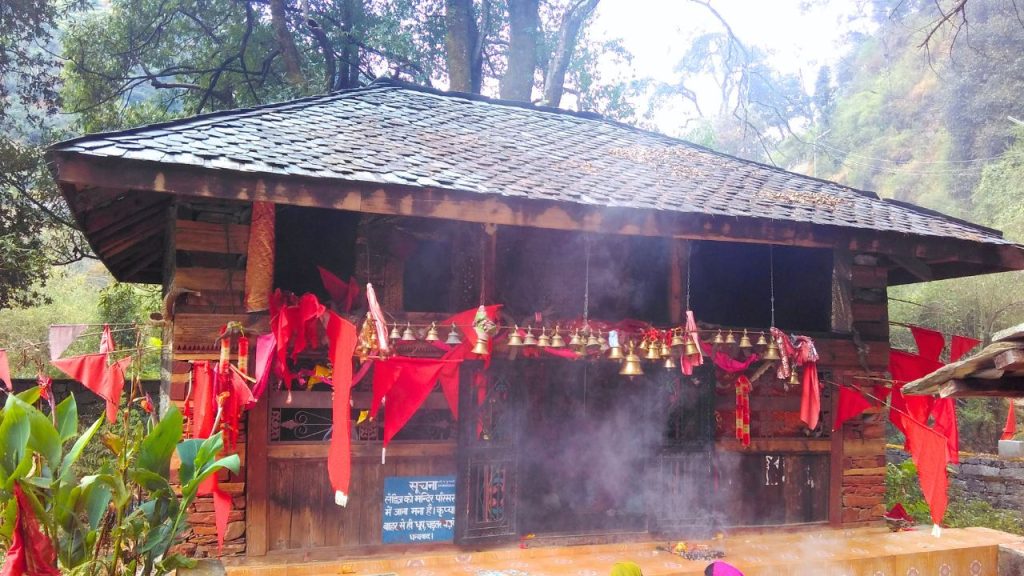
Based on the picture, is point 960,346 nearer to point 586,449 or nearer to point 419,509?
point 586,449

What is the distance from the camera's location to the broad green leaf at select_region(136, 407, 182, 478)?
5301 millimetres

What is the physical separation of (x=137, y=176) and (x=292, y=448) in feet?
9.87

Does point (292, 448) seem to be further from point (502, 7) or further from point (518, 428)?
point (502, 7)

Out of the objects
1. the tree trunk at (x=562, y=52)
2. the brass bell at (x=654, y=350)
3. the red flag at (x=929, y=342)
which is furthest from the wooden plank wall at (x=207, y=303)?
the tree trunk at (x=562, y=52)

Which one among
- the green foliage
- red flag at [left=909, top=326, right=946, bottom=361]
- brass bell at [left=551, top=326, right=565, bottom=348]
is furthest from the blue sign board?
the green foliage

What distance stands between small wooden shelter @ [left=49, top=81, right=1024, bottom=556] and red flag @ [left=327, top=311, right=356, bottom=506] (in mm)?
1040

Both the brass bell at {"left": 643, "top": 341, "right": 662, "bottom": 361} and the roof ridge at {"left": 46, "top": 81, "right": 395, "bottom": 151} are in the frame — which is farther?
the brass bell at {"left": 643, "top": 341, "right": 662, "bottom": 361}

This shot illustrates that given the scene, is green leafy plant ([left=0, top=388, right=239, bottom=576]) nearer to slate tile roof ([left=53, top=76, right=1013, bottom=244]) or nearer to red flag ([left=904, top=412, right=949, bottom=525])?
slate tile roof ([left=53, top=76, right=1013, bottom=244])

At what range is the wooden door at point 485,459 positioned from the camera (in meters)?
7.53

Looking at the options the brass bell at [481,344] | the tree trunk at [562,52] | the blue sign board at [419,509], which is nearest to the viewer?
the brass bell at [481,344]

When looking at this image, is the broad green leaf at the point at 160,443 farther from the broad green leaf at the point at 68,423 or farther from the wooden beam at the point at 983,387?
the wooden beam at the point at 983,387

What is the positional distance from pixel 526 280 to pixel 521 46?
14.1 m

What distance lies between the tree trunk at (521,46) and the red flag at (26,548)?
17480mm

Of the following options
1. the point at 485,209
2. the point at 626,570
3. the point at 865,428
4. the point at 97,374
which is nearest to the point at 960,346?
the point at 865,428
